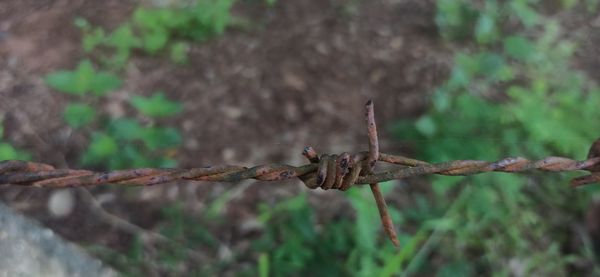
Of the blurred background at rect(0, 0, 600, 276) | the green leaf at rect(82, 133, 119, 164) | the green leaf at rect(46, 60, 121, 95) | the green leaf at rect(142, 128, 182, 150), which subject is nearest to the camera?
the blurred background at rect(0, 0, 600, 276)

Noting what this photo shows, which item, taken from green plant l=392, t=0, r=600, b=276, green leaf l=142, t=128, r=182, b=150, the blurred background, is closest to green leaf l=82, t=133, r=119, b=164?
the blurred background

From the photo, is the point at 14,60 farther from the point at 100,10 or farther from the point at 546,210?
the point at 546,210

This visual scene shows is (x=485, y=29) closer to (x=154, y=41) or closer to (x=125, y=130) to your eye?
(x=154, y=41)

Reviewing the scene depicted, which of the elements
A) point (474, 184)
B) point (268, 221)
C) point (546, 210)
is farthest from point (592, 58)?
point (268, 221)

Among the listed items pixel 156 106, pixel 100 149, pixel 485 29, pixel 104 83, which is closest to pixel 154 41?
pixel 104 83

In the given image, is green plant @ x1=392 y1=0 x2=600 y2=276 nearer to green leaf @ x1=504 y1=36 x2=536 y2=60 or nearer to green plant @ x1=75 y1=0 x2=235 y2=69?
green leaf @ x1=504 y1=36 x2=536 y2=60

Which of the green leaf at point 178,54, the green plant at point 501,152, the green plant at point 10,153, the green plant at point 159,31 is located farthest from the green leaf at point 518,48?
the green plant at point 10,153
